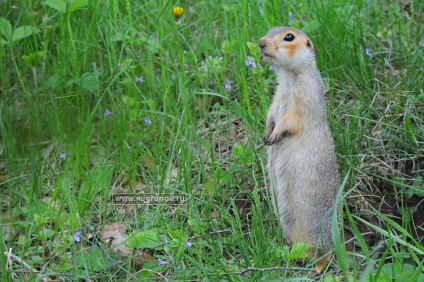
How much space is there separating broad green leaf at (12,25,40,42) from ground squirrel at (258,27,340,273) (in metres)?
1.90

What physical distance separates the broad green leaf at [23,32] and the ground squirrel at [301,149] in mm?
1896

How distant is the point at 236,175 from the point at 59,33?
5.97ft

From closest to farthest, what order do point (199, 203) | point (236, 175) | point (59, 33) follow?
point (199, 203) → point (236, 175) → point (59, 33)

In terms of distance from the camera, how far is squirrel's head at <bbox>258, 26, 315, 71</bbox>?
4.07 m

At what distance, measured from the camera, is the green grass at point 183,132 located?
3801 millimetres

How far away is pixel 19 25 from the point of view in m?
5.49

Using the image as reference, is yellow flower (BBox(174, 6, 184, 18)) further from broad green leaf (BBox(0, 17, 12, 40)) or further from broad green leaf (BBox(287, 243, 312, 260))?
broad green leaf (BBox(287, 243, 312, 260))

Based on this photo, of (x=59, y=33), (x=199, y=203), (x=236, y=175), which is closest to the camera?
(x=199, y=203)

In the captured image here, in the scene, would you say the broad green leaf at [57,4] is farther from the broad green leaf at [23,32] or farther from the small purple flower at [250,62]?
the small purple flower at [250,62]

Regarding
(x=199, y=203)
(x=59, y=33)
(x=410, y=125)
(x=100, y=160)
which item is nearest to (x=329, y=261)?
(x=199, y=203)

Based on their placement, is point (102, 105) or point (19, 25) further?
point (19, 25)

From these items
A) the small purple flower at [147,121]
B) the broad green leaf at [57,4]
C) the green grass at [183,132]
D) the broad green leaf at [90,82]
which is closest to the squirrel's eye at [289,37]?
the green grass at [183,132]

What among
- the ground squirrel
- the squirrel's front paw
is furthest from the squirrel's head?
the squirrel's front paw

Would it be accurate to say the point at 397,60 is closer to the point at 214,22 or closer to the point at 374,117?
the point at 374,117
